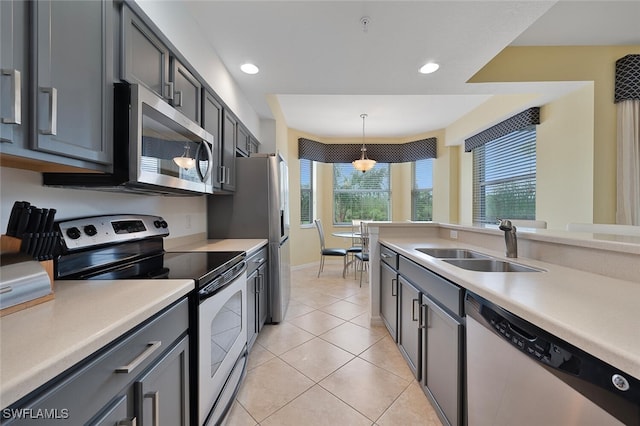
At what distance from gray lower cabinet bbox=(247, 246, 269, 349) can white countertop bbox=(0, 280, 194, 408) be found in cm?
110

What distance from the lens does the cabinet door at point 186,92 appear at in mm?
1572

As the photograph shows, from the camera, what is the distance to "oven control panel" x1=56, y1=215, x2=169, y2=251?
112 cm

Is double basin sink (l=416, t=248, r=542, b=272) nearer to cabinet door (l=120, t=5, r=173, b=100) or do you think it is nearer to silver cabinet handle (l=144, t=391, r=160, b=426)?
silver cabinet handle (l=144, t=391, r=160, b=426)

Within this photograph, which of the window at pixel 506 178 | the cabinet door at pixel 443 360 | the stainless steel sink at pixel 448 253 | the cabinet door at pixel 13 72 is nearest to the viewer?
the cabinet door at pixel 13 72

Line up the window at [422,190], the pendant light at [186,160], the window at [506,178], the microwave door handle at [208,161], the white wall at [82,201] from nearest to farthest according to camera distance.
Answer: the white wall at [82,201] < the pendant light at [186,160] < the microwave door handle at [208,161] < the window at [506,178] < the window at [422,190]

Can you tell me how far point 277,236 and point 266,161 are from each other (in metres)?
0.75

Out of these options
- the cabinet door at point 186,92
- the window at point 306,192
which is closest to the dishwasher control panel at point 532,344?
the cabinet door at point 186,92

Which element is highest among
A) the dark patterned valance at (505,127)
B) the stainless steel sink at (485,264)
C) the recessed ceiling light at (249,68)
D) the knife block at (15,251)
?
the recessed ceiling light at (249,68)

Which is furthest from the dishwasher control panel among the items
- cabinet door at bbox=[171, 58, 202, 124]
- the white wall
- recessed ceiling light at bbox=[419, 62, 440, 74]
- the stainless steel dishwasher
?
recessed ceiling light at bbox=[419, 62, 440, 74]

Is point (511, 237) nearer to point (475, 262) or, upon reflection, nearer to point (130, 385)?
point (475, 262)

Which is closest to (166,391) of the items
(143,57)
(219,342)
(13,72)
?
(219,342)

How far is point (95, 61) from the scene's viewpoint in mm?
991

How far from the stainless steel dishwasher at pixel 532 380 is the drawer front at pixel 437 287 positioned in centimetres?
7

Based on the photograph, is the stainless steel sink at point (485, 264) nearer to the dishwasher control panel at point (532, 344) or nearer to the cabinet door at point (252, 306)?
the dishwasher control panel at point (532, 344)
